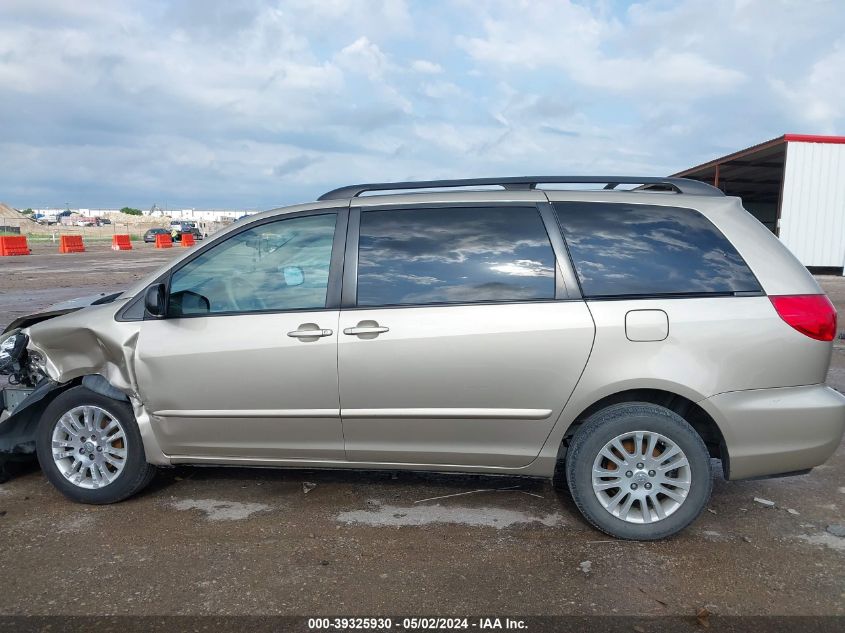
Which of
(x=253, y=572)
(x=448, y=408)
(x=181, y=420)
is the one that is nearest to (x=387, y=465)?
(x=448, y=408)

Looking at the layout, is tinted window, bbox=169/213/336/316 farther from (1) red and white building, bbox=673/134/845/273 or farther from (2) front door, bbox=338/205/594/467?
(1) red and white building, bbox=673/134/845/273

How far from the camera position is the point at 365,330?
349cm

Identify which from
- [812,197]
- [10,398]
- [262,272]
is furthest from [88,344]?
[812,197]

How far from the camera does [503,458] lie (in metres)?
3.56

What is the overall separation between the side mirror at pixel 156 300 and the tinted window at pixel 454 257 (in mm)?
1100

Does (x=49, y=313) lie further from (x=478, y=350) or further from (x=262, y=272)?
(x=478, y=350)

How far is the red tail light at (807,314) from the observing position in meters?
3.34

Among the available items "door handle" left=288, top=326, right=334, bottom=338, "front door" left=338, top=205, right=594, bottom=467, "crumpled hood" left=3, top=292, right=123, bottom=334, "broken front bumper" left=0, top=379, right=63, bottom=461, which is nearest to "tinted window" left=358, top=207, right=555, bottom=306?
"front door" left=338, top=205, right=594, bottom=467

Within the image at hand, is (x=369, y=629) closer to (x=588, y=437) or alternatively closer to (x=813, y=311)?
(x=588, y=437)

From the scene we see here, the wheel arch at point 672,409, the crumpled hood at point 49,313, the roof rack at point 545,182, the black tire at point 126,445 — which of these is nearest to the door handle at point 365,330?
the roof rack at point 545,182

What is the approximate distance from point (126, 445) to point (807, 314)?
3757 millimetres

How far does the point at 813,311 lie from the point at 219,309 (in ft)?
10.2

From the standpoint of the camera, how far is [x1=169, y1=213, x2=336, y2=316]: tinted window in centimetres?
372

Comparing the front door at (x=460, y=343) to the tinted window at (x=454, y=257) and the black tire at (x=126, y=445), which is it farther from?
the black tire at (x=126, y=445)
